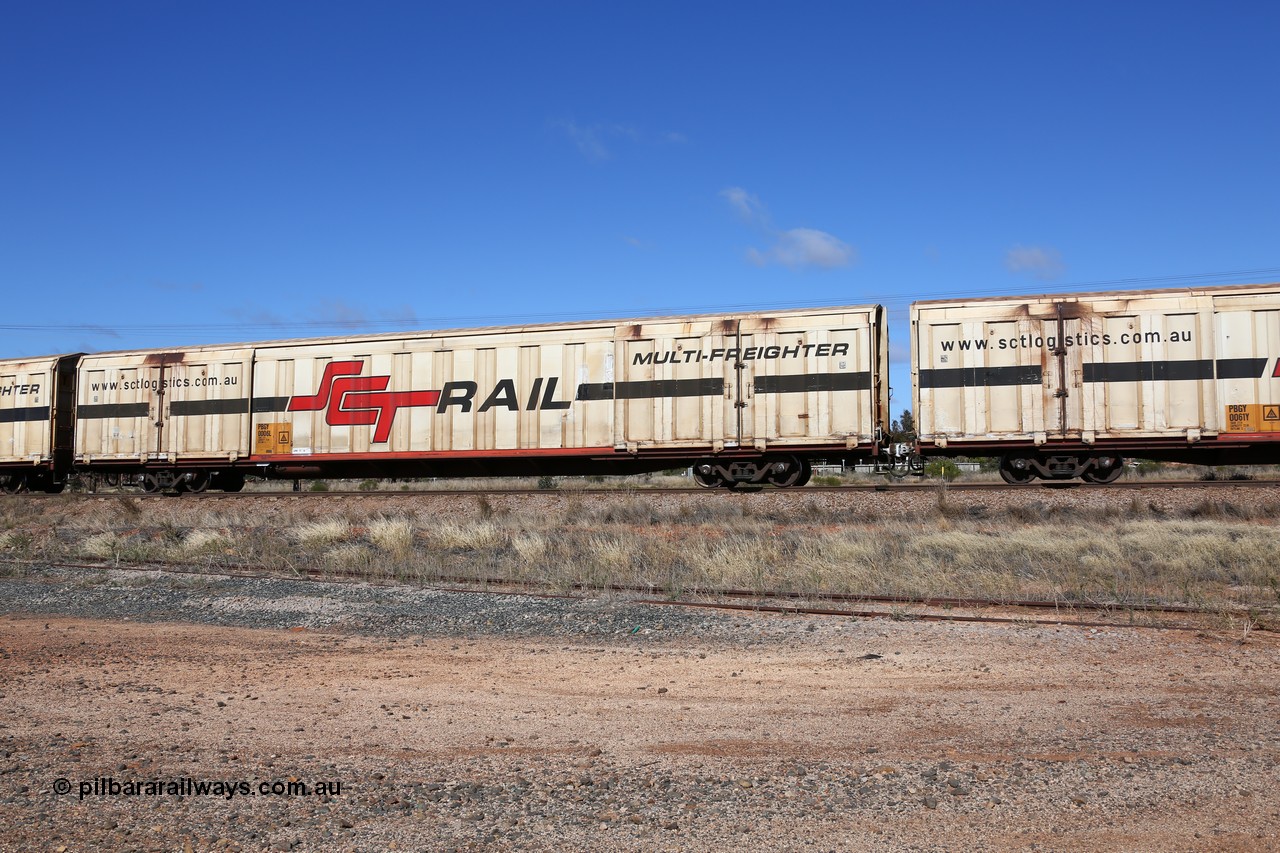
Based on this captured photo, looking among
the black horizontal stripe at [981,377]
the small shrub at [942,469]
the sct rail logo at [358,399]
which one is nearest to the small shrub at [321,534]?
the sct rail logo at [358,399]

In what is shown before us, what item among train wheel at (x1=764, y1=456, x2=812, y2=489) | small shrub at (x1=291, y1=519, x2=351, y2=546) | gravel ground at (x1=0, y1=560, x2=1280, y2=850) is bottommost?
gravel ground at (x1=0, y1=560, x2=1280, y2=850)

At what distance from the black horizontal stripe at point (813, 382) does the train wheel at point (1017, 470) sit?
306cm

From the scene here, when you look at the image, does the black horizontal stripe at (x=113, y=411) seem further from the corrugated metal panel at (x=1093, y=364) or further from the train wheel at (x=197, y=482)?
the corrugated metal panel at (x=1093, y=364)

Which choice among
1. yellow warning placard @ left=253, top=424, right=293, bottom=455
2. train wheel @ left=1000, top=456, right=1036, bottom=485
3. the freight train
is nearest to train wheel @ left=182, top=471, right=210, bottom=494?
the freight train

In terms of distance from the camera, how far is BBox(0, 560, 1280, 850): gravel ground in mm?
3811

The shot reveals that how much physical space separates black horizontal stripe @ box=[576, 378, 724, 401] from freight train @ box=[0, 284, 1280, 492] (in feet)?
0.11

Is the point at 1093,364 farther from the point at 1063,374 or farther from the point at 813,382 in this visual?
the point at 813,382

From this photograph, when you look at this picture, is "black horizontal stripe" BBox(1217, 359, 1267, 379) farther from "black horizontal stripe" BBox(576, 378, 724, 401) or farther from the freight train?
"black horizontal stripe" BBox(576, 378, 724, 401)

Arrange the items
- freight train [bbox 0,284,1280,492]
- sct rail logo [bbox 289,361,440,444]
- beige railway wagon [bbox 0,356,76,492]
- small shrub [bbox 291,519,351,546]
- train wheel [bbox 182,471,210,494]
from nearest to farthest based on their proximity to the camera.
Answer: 1. small shrub [bbox 291,519,351,546]
2. freight train [bbox 0,284,1280,492]
3. sct rail logo [bbox 289,361,440,444]
4. train wheel [bbox 182,471,210,494]
5. beige railway wagon [bbox 0,356,76,492]

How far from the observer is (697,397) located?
18312 mm

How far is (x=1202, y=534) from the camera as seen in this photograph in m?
12.8

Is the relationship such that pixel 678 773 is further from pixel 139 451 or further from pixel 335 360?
pixel 139 451

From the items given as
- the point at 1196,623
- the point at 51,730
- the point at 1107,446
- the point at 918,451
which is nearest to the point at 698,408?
the point at 918,451

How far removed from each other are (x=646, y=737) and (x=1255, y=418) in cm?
1560
